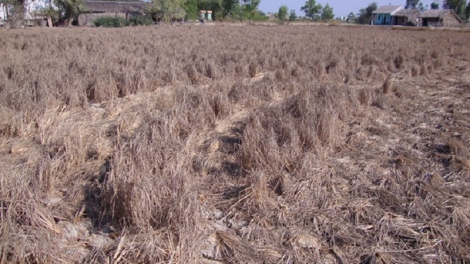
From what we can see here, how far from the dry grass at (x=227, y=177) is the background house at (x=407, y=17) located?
59737 millimetres

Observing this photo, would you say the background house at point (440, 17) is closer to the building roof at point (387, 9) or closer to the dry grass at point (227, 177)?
the building roof at point (387, 9)

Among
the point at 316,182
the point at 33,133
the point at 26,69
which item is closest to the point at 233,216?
the point at 316,182

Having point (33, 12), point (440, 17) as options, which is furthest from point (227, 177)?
point (440, 17)

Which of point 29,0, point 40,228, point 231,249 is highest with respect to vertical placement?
point 29,0

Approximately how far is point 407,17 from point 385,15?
6.34 metres

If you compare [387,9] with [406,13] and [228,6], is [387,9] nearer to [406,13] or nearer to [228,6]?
[406,13]

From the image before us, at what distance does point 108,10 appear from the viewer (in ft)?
136

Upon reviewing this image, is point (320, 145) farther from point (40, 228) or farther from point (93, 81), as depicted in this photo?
point (93, 81)

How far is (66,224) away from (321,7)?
314 ft

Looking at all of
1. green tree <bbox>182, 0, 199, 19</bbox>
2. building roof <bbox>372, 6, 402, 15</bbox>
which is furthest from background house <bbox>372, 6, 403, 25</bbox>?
green tree <bbox>182, 0, 199, 19</bbox>

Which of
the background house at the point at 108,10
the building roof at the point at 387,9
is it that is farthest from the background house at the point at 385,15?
the background house at the point at 108,10

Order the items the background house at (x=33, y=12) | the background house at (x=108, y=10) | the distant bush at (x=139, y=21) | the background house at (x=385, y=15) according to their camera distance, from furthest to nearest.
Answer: the background house at (x=385, y=15) → the background house at (x=108, y=10) → the distant bush at (x=139, y=21) → the background house at (x=33, y=12)

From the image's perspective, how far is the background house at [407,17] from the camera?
5697cm

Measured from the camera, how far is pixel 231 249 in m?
2.52
